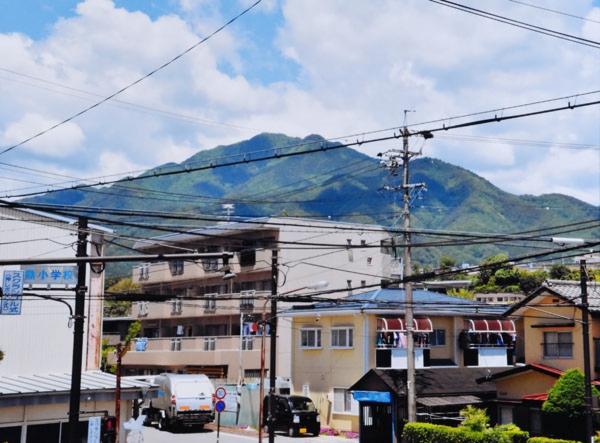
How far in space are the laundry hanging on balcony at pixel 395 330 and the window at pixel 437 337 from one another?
5.61 ft

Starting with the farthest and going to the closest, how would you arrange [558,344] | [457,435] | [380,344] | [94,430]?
[380,344] → [558,344] → [457,435] → [94,430]

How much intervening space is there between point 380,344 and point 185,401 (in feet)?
38.1

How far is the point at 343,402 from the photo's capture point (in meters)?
44.1

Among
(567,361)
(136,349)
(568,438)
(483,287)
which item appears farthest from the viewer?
(483,287)

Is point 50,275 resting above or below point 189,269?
below

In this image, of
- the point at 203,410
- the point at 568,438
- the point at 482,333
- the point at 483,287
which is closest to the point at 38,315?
the point at 203,410

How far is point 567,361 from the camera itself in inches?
1394

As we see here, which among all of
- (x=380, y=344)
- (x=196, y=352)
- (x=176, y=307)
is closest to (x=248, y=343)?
(x=196, y=352)

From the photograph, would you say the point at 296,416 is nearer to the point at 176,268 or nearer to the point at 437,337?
the point at 437,337

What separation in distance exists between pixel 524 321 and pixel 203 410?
18.5 metres

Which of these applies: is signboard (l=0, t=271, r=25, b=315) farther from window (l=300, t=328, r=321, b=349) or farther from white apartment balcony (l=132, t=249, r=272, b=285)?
white apartment balcony (l=132, t=249, r=272, b=285)

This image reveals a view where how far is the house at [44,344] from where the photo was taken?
26.7 metres

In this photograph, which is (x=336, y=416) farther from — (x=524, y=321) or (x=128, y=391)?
(x=128, y=391)

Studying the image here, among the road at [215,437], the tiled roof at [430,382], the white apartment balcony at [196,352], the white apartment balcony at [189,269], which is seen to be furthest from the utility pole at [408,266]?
the white apartment balcony at [189,269]
